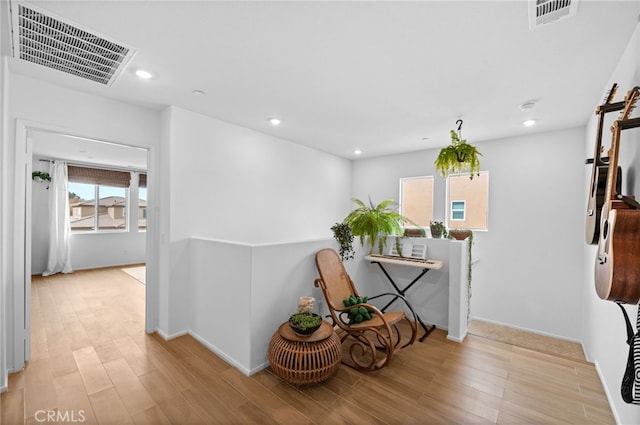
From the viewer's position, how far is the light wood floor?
1.91 m

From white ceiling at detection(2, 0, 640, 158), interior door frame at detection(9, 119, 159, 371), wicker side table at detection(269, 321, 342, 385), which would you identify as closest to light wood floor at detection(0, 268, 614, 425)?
wicker side table at detection(269, 321, 342, 385)

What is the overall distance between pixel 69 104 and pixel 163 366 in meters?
2.66

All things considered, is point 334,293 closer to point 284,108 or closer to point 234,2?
point 284,108

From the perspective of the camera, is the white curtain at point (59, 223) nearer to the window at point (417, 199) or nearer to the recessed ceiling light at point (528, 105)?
the window at point (417, 199)

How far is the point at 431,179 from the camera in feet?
15.2

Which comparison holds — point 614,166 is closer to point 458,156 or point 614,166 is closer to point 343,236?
point 458,156

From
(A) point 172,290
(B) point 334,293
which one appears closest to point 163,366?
(A) point 172,290

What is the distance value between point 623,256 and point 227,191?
11.5ft

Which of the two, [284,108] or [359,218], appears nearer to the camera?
[284,108]

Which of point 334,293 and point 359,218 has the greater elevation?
point 359,218

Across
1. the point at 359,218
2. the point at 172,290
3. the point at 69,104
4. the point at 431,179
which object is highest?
the point at 69,104

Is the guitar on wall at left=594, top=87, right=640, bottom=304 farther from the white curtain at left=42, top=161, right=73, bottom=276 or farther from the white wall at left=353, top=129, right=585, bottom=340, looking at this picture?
the white curtain at left=42, top=161, right=73, bottom=276

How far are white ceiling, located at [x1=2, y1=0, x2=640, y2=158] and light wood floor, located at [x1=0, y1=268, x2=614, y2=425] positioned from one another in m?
2.40

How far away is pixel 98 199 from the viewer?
678 centimetres
